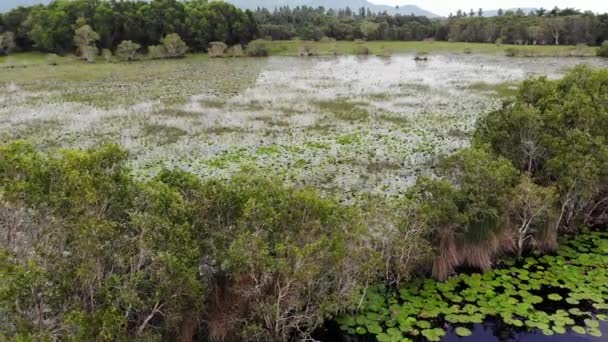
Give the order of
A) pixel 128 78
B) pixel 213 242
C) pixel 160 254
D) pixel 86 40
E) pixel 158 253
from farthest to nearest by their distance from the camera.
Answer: pixel 86 40, pixel 128 78, pixel 213 242, pixel 158 253, pixel 160 254

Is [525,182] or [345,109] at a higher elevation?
[345,109]

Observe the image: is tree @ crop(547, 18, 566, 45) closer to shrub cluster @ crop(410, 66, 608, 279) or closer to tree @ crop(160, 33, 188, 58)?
tree @ crop(160, 33, 188, 58)

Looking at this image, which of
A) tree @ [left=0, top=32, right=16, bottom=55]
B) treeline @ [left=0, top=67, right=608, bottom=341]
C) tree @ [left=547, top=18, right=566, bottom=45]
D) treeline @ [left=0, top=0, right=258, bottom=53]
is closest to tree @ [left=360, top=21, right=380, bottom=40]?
treeline @ [left=0, top=0, right=258, bottom=53]

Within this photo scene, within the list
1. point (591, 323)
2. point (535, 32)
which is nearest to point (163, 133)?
point (591, 323)

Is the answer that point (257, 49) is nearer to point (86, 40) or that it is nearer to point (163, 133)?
point (86, 40)

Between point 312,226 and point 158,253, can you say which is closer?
point 158,253

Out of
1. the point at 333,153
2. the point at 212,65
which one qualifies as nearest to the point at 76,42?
the point at 212,65
